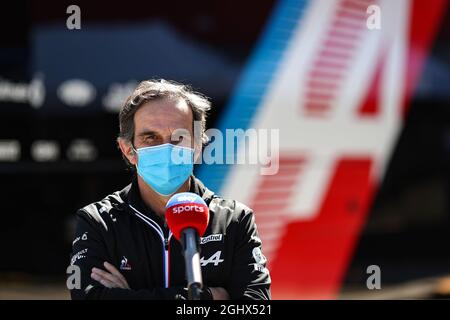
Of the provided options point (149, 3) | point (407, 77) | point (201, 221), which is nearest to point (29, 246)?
point (149, 3)

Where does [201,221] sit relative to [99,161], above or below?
below

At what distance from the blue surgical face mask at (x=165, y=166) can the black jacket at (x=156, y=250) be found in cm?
7

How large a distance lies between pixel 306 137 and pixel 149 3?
1149 mm

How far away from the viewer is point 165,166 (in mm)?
1810

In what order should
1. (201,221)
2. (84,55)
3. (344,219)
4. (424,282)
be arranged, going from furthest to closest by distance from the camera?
(424,282) → (344,219) → (84,55) → (201,221)

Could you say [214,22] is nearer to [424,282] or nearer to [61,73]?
[61,73]

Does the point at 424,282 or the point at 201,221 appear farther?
the point at 424,282

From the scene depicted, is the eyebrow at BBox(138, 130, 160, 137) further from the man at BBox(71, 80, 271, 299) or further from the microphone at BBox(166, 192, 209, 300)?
the microphone at BBox(166, 192, 209, 300)

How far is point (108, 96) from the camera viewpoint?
13.6 ft

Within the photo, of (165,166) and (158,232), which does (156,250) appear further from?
(165,166)

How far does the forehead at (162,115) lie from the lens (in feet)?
5.91

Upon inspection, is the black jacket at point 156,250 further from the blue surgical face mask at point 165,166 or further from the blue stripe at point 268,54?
the blue stripe at point 268,54

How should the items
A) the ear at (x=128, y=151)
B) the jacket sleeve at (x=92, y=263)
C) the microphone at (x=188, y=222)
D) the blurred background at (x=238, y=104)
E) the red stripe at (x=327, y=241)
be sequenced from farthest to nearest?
the red stripe at (x=327, y=241)
the blurred background at (x=238, y=104)
the ear at (x=128, y=151)
the jacket sleeve at (x=92, y=263)
the microphone at (x=188, y=222)

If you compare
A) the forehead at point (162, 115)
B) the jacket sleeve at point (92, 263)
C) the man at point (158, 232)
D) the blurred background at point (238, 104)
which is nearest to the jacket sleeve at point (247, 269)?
the man at point (158, 232)
